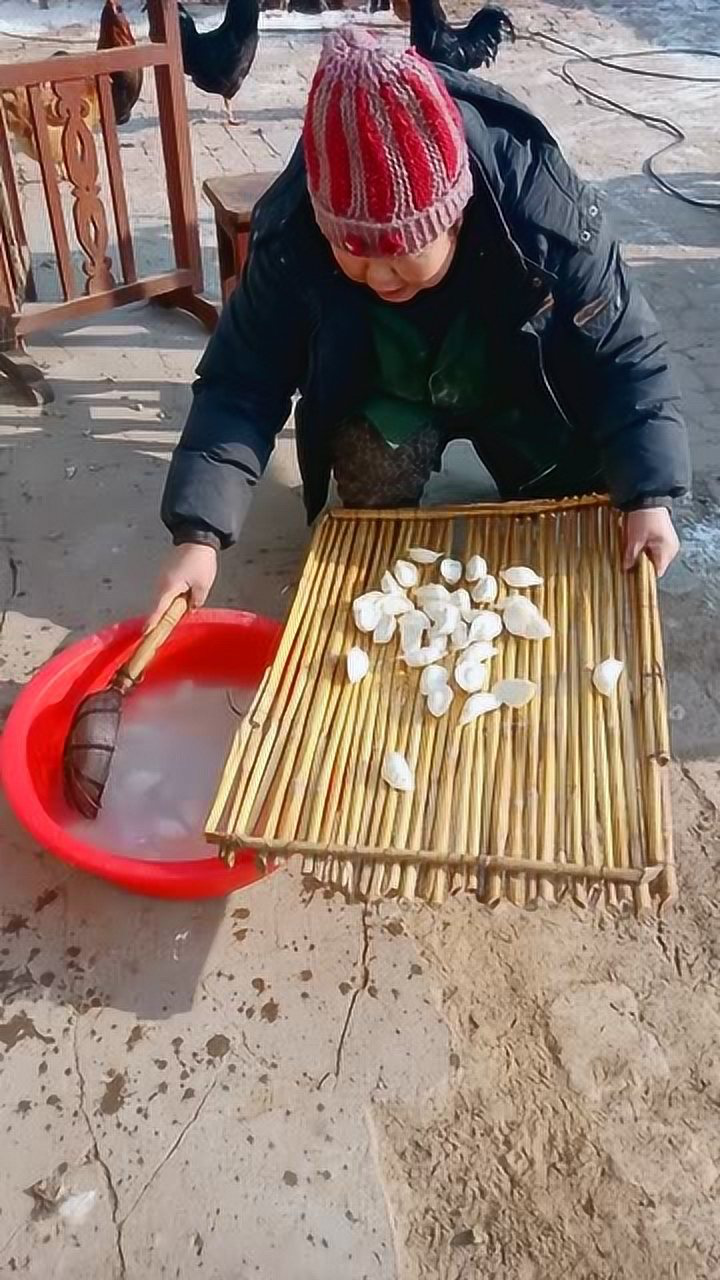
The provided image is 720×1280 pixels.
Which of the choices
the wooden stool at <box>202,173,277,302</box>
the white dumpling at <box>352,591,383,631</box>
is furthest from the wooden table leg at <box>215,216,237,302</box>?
the white dumpling at <box>352,591,383,631</box>

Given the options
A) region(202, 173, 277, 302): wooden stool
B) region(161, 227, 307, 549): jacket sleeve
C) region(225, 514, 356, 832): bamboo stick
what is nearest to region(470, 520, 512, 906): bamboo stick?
region(225, 514, 356, 832): bamboo stick

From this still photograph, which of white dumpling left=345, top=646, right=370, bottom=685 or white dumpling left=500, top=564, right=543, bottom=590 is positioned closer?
white dumpling left=345, top=646, right=370, bottom=685

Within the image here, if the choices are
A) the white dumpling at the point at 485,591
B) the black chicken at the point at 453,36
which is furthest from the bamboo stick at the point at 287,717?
the black chicken at the point at 453,36

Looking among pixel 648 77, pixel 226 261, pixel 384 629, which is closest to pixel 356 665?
pixel 384 629

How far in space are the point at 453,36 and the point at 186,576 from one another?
338 cm

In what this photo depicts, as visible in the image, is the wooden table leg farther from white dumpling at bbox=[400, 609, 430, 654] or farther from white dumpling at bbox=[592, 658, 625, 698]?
white dumpling at bbox=[592, 658, 625, 698]

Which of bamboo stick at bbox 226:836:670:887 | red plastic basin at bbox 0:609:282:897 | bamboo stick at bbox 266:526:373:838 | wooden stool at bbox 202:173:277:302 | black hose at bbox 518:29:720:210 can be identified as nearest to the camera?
bamboo stick at bbox 226:836:670:887

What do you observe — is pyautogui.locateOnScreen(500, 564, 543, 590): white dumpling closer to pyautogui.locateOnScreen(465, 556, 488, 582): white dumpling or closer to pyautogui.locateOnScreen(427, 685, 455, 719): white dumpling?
pyautogui.locateOnScreen(465, 556, 488, 582): white dumpling

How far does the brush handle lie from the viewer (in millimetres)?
1510

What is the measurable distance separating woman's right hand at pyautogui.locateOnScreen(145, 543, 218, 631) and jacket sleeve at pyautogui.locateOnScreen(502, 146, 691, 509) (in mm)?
603

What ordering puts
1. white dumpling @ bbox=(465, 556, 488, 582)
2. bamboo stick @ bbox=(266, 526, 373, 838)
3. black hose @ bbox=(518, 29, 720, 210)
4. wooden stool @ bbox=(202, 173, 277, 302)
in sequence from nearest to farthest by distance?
bamboo stick @ bbox=(266, 526, 373, 838)
white dumpling @ bbox=(465, 556, 488, 582)
wooden stool @ bbox=(202, 173, 277, 302)
black hose @ bbox=(518, 29, 720, 210)

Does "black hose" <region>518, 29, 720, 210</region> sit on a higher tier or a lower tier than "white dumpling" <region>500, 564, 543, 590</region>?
lower

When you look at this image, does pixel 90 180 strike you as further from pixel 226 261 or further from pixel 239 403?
pixel 239 403

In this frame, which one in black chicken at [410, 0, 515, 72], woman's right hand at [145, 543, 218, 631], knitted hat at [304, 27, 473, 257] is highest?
knitted hat at [304, 27, 473, 257]
